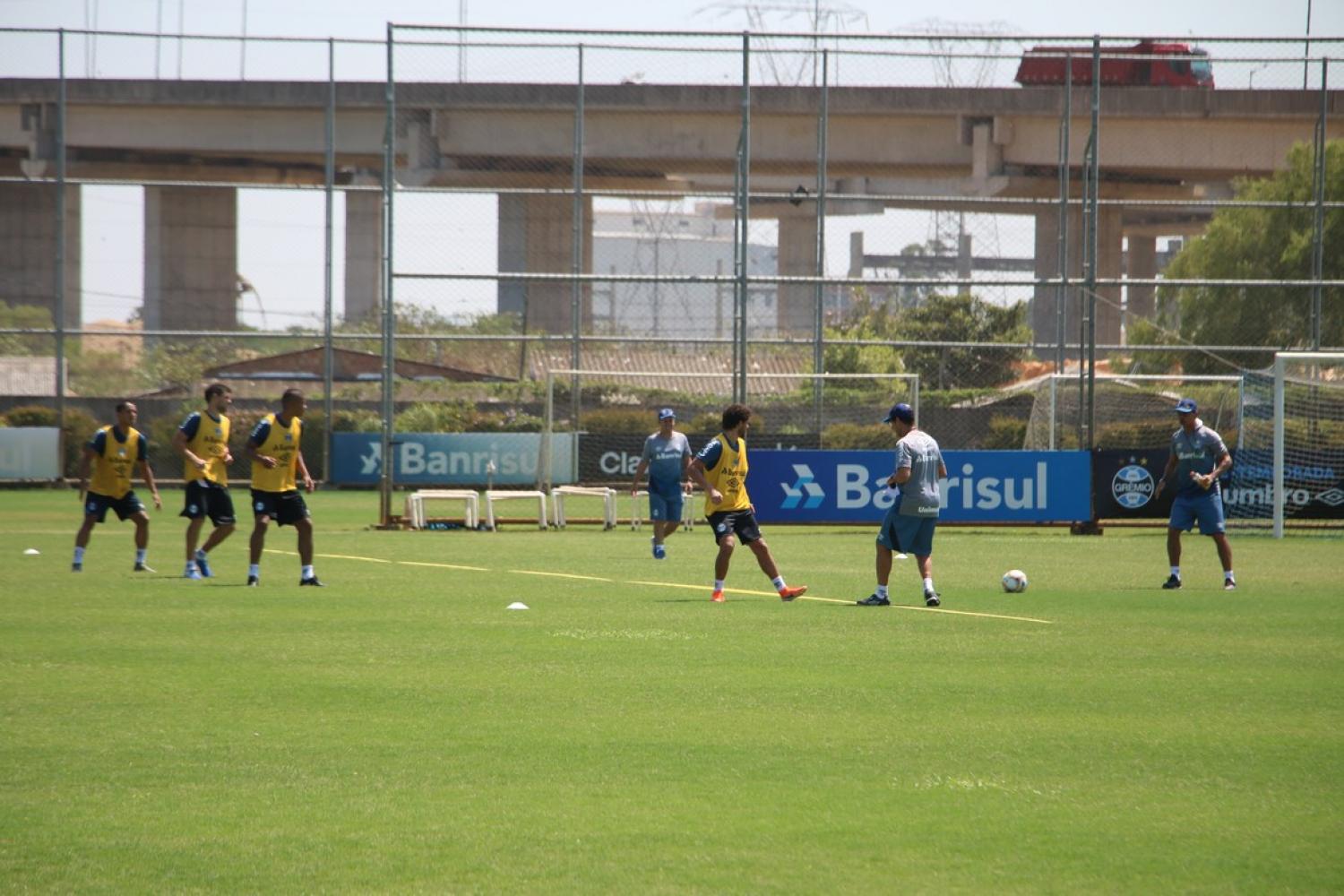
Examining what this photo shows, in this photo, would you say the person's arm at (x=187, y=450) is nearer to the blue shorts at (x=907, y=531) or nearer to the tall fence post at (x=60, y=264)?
the blue shorts at (x=907, y=531)

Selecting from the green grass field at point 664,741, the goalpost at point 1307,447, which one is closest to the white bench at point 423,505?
the green grass field at point 664,741

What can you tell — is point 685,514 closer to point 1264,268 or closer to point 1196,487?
point 1196,487

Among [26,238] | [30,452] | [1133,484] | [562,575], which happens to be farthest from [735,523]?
[26,238]

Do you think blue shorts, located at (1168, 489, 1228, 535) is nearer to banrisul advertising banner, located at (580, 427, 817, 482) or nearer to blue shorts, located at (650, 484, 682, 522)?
blue shorts, located at (650, 484, 682, 522)

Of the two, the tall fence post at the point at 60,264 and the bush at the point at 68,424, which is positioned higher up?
the tall fence post at the point at 60,264

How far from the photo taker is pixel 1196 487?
55.7 ft

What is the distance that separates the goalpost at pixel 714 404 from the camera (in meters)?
31.3

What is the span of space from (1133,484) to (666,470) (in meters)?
8.70

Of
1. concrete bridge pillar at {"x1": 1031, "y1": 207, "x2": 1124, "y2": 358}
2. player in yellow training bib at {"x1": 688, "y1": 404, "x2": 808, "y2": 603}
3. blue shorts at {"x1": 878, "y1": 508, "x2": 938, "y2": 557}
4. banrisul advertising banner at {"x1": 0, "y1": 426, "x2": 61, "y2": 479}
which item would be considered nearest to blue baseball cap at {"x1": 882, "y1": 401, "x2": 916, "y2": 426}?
blue shorts at {"x1": 878, "y1": 508, "x2": 938, "y2": 557}

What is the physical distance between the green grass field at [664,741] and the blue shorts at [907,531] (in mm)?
616

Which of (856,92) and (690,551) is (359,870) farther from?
Result: (856,92)

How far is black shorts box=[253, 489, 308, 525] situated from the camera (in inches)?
643

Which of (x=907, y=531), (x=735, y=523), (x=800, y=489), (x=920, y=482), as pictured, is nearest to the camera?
(x=920, y=482)

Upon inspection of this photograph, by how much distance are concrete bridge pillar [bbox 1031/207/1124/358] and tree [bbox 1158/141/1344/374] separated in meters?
2.55
